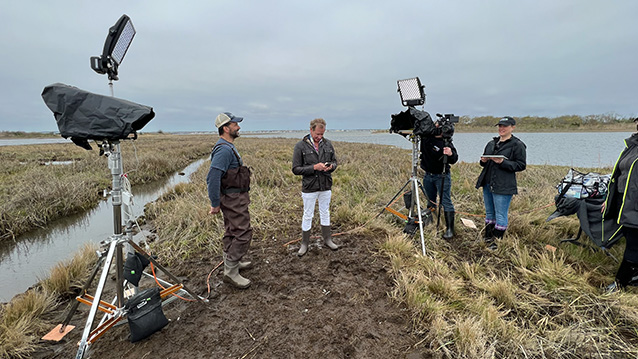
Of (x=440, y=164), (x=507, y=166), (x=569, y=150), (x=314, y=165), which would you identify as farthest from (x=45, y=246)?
(x=569, y=150)

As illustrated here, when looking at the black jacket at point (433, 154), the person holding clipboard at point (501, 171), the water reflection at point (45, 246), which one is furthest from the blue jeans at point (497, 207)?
the water reflection at point (45, 246)

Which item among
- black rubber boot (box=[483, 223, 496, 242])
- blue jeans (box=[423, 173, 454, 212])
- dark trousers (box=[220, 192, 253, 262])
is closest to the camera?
dark trousers (box=[220, 192, 253, 262])

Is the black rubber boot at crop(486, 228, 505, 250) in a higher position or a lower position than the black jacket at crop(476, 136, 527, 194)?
lower

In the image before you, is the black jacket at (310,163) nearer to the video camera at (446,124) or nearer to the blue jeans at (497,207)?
the video camera at (446,124)

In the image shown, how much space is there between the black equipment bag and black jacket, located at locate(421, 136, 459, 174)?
426 centimetres

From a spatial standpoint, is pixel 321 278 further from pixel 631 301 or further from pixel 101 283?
pixel 631 301

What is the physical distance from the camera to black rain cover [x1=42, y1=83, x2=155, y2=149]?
6.95 ft

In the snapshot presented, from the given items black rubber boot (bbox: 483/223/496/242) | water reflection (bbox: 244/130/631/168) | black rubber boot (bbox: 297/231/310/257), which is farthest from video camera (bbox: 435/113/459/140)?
water reflection (bbox: 244/130/631/168)

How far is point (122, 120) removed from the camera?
2.17 meters

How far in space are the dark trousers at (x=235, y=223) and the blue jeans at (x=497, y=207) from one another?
12.5 feet

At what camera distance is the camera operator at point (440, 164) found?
4176 millimetres

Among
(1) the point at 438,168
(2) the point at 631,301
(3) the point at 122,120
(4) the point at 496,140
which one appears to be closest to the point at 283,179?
(1) the point at 438,168

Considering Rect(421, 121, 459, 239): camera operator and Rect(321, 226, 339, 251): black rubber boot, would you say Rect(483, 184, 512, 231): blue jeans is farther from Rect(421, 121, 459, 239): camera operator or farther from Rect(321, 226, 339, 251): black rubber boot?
Rect(321, 226, 339, 251): black rubber boot

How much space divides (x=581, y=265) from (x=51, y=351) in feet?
21.4
